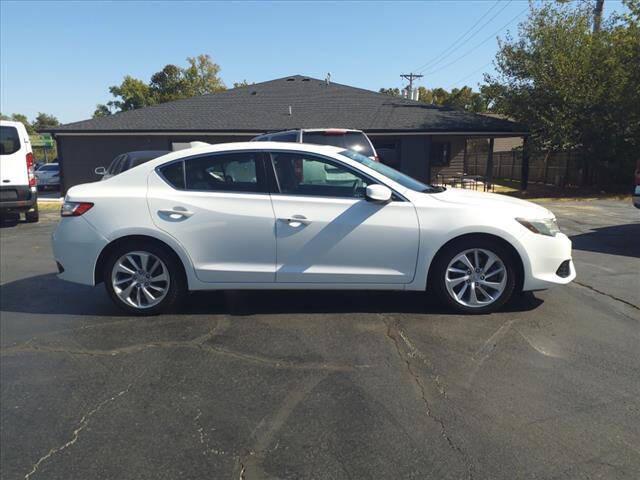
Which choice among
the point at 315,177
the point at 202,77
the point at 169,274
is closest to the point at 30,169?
the point at 169,274

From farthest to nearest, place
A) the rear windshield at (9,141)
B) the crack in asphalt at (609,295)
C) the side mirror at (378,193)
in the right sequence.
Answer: the rear windshield at (9,141) → the crack in asphalt at (609,295) → the side mirror at (378,193)

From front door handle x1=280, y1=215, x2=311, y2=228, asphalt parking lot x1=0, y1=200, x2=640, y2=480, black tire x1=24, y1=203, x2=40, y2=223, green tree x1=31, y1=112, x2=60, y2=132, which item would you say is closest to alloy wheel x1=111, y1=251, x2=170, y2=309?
asphalt parking lot x1=0, y1=200, x2=640, y2=480

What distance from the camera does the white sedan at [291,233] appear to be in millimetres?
4641

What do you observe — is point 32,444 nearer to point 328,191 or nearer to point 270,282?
point 270,282

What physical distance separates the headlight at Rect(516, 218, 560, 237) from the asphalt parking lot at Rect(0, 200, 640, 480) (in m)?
0.78

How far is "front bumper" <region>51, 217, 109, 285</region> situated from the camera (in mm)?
4801

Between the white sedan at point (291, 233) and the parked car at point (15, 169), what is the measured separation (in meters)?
7.65

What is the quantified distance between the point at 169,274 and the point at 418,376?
8.38 feet

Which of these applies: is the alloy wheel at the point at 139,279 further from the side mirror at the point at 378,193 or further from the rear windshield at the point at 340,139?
the rear windshield at the point at 340,139

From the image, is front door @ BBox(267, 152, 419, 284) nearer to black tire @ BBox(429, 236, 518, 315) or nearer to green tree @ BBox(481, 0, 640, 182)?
black tire @ BBox(429, 236, 518, 315)

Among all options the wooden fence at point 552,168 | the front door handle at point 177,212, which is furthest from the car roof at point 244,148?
the wooden fence at point 552,168

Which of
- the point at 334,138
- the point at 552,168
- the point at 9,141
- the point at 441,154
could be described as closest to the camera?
the point at 334,138

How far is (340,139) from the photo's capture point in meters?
9.43

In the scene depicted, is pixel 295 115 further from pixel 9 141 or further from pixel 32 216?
pixel 9 141
